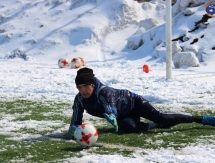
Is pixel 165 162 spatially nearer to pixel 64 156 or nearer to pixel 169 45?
pixel 64 156

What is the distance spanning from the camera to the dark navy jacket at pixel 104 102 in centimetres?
593

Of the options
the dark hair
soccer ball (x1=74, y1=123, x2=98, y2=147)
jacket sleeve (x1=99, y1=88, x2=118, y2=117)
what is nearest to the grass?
soccer ball (x1=74, y1=123, x2=98, y2=147)

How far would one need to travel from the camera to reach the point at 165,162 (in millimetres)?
4543

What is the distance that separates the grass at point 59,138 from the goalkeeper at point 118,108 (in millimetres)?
141

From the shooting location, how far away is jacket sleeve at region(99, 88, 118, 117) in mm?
5853

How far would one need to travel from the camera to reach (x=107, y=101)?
5.91m

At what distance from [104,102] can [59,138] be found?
0.84 metres

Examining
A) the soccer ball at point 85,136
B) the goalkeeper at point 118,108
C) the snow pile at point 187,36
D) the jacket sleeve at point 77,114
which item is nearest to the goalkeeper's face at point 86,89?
the goalkeeper at point 118,108

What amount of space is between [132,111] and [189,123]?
1103mm

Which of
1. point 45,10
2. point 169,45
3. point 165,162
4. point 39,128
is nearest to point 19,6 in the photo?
point 45,10

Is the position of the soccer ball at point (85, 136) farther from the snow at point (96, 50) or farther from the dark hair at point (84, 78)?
the snow at point (96, 50)

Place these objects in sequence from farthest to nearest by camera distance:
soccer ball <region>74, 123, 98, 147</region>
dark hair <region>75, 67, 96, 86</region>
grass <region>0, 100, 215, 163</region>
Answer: dark hair <region>75, 67, 96, 86</region>
soccer ball <region>74, 123, 98, 147</region>
grass <region>0, 100, 215, 163</region>

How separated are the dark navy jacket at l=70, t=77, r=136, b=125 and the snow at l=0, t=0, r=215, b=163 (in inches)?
36.3

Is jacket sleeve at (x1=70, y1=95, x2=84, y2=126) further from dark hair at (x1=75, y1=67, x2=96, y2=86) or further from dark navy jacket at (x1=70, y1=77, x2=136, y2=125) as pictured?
dark hair at (x1=75, y1=67, x2=96, y2=86)
